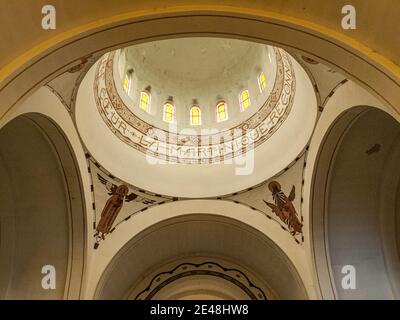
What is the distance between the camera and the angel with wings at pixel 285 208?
9.58 metres

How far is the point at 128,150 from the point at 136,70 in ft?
9.15

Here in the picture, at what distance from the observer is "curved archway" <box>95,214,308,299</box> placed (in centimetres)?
1002

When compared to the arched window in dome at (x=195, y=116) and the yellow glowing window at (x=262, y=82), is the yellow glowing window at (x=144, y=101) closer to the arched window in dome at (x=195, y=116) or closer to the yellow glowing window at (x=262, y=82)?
the arched window in dome at (x=195, y=116)

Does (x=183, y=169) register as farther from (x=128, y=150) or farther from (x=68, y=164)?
(x=68, y=164)

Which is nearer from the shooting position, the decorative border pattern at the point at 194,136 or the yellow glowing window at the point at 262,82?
the decorative border pattern at the point at 194,136

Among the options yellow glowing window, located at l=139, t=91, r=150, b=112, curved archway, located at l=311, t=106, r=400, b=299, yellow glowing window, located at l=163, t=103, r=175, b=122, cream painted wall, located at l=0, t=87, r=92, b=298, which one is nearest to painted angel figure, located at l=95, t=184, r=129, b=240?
cream painted wall, located at l=0, t=87, r=92, b=298

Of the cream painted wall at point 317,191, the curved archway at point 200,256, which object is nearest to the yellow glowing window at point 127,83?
the curved archway at point 200,256

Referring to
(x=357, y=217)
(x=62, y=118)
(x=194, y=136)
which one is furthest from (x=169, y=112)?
(x=357, y=217)

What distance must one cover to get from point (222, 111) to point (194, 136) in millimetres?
1289

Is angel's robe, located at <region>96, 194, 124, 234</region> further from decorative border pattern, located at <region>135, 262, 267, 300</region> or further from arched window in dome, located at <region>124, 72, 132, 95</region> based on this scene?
arched window in dome, located at <region>124, 72, 132, 95</region>

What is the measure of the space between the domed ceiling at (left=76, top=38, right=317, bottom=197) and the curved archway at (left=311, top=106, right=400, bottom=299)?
1.01 meters

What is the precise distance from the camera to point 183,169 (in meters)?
10.9

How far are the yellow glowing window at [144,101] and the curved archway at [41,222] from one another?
142 inches
